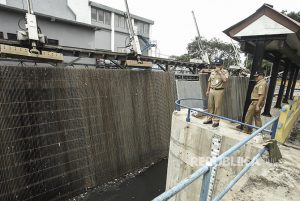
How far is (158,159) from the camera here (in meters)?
11.3

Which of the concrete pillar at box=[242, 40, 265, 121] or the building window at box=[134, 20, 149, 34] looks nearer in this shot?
the concrete pillar at box=[242, 40, 265, 121]

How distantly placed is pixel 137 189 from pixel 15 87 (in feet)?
18.7

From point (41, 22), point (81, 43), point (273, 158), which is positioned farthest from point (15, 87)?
point (81, 43)

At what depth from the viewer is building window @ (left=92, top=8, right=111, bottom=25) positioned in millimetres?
29156

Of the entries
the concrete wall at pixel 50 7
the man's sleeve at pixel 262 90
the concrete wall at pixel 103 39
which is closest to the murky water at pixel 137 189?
the man's sleeve at pixel 262 90

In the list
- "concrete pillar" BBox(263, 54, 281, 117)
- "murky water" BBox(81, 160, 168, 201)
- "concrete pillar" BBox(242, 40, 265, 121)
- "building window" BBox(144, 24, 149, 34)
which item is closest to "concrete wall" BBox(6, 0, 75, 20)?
"building window" BBox(144, 24, 149, 34)

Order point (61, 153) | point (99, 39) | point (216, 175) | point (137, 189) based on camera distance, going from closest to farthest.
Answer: point (216, 175) < point (61, 153) < point (137, 189) < point (99, 39)

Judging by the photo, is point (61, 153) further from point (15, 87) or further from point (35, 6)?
point (35, 6)

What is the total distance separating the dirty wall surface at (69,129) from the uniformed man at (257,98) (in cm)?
505

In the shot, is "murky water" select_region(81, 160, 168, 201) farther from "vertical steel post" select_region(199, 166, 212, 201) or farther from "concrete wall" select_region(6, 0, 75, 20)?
"concrete wall" select_region(6, 0, 75, 20)

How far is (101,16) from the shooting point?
1182 inches

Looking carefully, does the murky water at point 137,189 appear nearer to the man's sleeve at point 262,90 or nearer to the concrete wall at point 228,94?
the concrete wall at point 228,94

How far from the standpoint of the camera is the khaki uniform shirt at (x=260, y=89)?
609 centimetres

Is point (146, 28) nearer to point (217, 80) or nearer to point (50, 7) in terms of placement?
point (50, 7)
